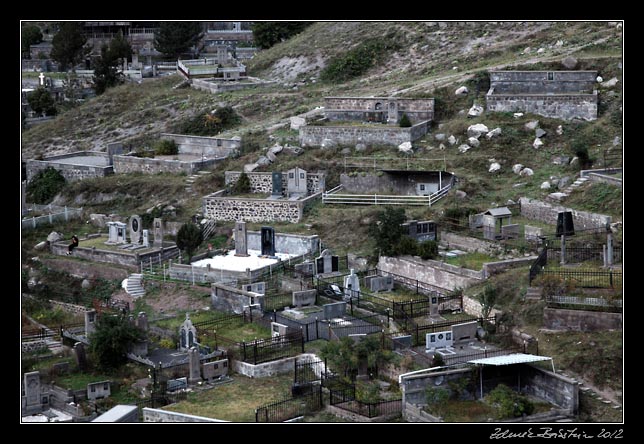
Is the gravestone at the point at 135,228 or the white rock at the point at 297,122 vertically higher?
the white rock at the point at 297,122

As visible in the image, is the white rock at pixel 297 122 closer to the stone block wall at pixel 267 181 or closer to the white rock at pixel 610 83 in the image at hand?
the stone block wall at pixel 267 181

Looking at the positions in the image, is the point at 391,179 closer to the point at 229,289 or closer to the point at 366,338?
the point at 229,289

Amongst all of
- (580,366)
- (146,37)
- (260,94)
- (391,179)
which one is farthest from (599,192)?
(146,37)

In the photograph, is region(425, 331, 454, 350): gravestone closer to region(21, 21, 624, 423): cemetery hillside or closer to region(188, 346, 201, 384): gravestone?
region(21, 21, 624, 423): cemetery hillside

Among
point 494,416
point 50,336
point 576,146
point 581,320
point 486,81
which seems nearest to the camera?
point 494,416

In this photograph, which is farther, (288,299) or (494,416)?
(288,299)

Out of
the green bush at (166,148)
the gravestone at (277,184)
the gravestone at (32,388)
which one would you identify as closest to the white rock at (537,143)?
the gravestone at (277,184)

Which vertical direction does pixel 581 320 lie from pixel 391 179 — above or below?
below
